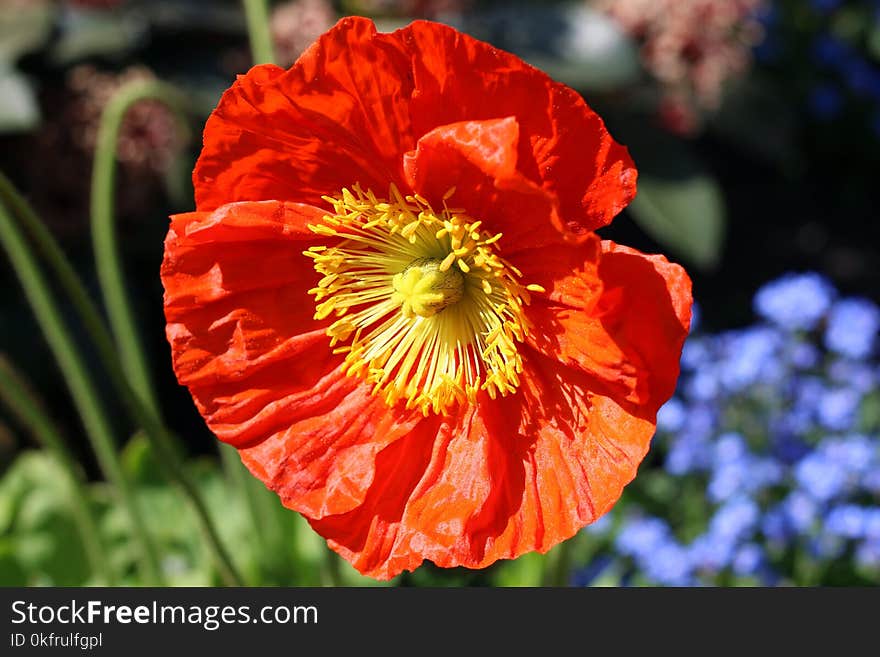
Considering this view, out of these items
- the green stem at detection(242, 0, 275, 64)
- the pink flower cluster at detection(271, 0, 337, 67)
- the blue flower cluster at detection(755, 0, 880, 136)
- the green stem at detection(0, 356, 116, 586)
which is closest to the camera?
the green stem at detection(242, 0, 275, 64)

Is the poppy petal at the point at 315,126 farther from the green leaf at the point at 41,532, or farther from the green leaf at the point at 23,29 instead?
the green leaf at the point at 23,29

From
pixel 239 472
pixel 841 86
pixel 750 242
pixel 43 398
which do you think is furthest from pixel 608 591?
pixel 841 86

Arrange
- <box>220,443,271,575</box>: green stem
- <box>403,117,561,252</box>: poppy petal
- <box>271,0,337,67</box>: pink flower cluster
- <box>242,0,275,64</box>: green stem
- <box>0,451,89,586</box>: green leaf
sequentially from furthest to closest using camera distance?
<box>271,0,337,67</box>: pink flower cluster < <box>0,451,89,586</box>: green leaf < <box>220,443,271,575</box>: green stem < <box>242,0,275,64</box>: green stem < <box>403,117,561,252</box>: poppy petal

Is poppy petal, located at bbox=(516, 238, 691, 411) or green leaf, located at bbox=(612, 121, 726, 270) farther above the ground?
poppy petal, located at bbox=(516, 238, 691, 411)

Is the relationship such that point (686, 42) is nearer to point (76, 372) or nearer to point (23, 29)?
point (23, 29)

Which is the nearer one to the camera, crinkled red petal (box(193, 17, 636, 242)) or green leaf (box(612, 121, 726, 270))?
crinkled red petal (box(193, 17, 636, 242))

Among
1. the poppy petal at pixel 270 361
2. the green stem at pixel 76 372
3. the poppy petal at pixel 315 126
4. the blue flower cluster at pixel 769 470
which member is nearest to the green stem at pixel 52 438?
the green stem at pixel 76 372

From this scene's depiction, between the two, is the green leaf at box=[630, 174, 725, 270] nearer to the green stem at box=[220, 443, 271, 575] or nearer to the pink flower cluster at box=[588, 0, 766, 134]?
the pink flower cluster at box=[588, 0, 766, 134]

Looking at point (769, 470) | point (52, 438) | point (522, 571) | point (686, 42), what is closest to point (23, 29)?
point (52, 438)

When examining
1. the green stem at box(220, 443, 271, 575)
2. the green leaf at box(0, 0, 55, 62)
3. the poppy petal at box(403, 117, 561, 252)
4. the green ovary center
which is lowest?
the green stem at box(220, 443, 271, 575)

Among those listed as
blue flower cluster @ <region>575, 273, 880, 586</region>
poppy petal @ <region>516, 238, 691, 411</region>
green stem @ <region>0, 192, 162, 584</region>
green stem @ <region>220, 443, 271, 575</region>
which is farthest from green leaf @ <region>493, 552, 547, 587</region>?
poppy petal @ <region>516, 238, 691, 411</region>
